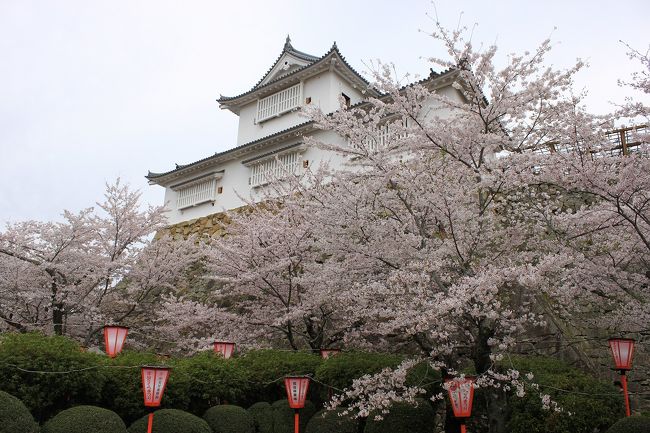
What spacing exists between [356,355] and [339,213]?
8.19 feet

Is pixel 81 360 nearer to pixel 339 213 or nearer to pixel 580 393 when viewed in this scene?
pixel 339 213

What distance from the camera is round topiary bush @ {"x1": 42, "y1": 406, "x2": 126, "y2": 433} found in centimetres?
625

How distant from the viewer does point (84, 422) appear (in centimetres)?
638

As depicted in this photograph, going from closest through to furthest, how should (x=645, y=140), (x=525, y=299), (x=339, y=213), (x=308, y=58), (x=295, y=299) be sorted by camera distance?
(x=645, y=140) → (x=339, y=213) → (x=525, y=299) → (x=295, y=299) → (x=308, y=58)

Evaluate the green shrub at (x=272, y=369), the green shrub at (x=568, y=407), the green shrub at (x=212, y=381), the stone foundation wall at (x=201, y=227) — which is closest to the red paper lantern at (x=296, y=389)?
the green shrub at (x=272, y=369)

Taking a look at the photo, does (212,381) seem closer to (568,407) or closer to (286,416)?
(286,416)

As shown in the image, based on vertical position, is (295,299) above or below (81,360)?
above

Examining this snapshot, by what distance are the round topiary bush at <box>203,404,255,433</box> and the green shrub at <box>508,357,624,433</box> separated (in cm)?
408

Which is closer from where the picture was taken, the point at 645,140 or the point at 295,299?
the point at 645,140

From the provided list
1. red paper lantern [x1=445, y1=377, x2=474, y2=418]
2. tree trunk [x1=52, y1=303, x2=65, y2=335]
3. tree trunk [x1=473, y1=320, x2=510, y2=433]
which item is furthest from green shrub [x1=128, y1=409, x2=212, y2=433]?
tree trunk [x1=52, y1=303, x2=65, y2=335]

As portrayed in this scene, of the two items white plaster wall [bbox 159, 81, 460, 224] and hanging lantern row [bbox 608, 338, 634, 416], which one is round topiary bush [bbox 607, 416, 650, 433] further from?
white plaster wall [bbox 159, 81, 460, 224]

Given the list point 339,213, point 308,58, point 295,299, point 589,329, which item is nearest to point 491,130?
point 339,213

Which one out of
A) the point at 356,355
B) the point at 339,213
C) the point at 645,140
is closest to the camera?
the point at 645,140

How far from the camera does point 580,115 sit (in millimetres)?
7152
